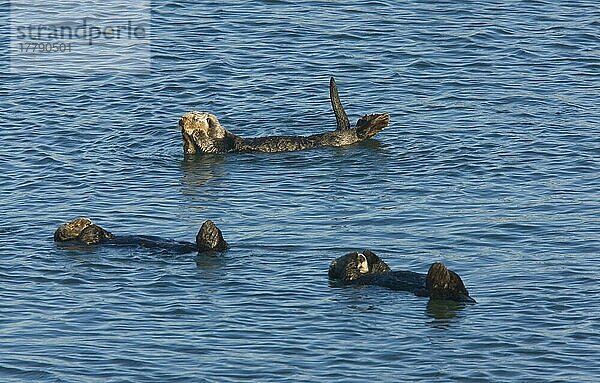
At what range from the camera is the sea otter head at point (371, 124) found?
57.5 ft

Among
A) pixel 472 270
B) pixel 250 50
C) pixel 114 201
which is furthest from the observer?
pixel 250 50

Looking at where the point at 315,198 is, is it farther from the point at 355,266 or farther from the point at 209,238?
the point at 355,266

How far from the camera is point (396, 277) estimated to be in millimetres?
12609

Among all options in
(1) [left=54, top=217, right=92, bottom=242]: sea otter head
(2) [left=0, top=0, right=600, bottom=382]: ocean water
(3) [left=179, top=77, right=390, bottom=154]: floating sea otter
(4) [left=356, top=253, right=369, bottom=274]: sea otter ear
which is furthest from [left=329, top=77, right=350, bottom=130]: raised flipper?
(4) [left=356, top=253, right=369, bottom=274]: sea otter ear

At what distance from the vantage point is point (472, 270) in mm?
13344

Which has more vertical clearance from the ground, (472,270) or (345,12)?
(345,12)

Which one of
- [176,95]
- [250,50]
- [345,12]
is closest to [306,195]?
[176,95]

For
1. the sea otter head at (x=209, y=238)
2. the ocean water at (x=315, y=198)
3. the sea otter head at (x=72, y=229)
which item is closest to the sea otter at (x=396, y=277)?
the ocean water at (x=315, y=198)

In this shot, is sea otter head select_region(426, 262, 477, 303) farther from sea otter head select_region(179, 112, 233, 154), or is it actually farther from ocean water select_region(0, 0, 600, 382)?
sea otter head select_region(179, 112, 233, 154)

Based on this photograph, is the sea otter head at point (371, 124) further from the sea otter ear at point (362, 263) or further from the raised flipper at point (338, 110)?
the sea otter ear at point (362, 263)

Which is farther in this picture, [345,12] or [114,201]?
[345,12]

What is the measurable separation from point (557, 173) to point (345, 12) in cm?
865

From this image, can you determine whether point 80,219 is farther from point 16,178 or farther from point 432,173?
point 432,173

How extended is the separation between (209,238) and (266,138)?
4.24 metres
